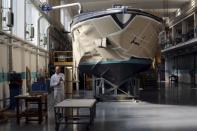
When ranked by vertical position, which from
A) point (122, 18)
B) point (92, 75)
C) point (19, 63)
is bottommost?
point (92, 75)

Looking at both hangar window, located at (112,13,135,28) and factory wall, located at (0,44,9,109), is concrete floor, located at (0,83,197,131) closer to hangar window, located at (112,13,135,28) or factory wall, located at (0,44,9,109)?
factory wall, located at (0,44,9,109)

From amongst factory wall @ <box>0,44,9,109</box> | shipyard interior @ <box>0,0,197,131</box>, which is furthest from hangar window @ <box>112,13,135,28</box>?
factory wall @ <box>0,44,9,109</box>

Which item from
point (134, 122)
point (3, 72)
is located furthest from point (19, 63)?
point (134, 122)

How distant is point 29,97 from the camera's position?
11.5m

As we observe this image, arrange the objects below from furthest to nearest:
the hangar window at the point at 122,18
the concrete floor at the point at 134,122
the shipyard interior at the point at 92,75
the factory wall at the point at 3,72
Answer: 1. the hangar window at the point at 122,18
2. the factory wall at the point at 3,72
3. the shipyard interior at the point at 92,75
4. the concrete floor at the point at 134,122

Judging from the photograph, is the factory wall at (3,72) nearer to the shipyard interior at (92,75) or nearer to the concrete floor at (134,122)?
the shipyard interior at (92,75)

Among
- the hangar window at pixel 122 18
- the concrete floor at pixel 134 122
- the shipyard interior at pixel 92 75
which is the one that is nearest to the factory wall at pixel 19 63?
the shipyard interior at pixel 92 75

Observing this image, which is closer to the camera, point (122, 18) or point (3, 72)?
point (3, 72)

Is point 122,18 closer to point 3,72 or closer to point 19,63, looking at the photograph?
point 19,63

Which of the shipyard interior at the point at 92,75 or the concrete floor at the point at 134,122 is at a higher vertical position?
the shipyard interior at the point at 92,75

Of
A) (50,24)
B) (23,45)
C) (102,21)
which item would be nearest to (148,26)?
(102,21)

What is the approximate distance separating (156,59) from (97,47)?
3945mm

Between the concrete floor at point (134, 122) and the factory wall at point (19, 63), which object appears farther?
the factory wall at point (19, 63)

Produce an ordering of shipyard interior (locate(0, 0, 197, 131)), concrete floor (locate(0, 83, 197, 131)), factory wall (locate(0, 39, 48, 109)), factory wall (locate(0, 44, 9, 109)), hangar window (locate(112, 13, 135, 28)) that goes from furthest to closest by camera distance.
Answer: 1. hangar window (locate(112, 13, 135, 28))
2. factory wall (locate(0, 39, 48, 109))
3. factory wall (locate(0, 44, 9, 109))
4. shipyard interior (locate(0, 0, 197, 131))
5. concrete floor (locate(0, 83, 197, 131))
